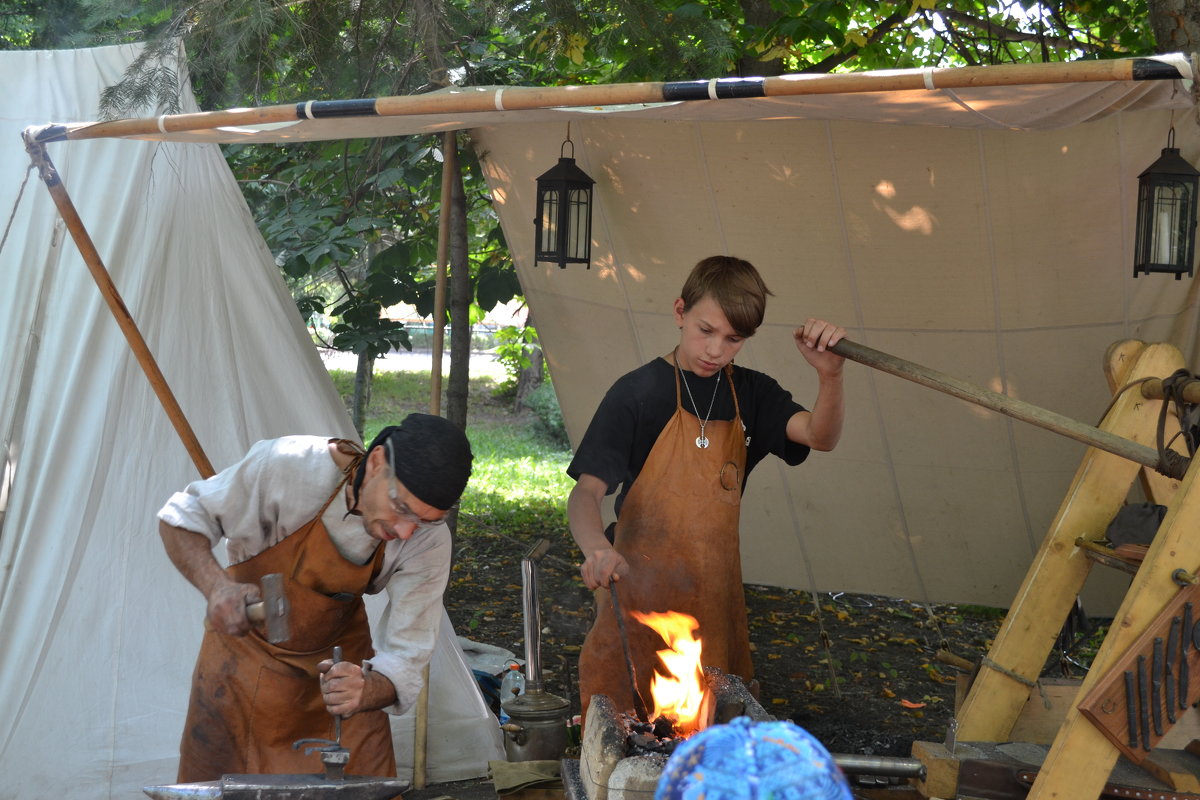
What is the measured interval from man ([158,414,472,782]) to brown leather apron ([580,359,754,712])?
1.78 feet

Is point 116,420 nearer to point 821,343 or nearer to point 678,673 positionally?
point 678,673

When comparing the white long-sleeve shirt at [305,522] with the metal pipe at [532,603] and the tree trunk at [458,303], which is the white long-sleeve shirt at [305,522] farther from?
the tree trunk at [458,303]

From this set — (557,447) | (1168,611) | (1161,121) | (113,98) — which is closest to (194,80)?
(113,98)

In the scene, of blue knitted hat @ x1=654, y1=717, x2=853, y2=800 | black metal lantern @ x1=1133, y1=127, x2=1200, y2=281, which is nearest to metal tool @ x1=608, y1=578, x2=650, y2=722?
blue knitted hat @ x1=654, y1=717, x2=853, y2=800

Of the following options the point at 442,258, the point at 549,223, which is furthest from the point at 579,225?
the point at 442,258

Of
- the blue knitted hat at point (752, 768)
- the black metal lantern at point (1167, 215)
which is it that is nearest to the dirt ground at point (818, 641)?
the black metal lantern at point (1167, 215)

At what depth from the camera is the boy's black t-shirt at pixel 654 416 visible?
8.98ft

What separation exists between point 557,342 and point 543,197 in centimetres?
87

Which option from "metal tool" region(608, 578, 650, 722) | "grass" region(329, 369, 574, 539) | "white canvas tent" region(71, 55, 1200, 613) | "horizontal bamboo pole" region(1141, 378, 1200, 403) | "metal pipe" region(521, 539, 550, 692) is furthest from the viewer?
"grass" region(329, 369, 574, 539)

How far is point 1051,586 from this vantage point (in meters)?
2.80

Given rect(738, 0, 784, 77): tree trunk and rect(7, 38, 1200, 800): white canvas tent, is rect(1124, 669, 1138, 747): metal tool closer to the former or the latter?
rect(7, 38, 1200, 800): white canvas tent

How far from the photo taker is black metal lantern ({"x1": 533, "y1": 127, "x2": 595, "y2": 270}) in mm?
3953

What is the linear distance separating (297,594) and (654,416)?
0.97 metres

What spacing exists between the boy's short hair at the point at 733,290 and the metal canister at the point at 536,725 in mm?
1237
